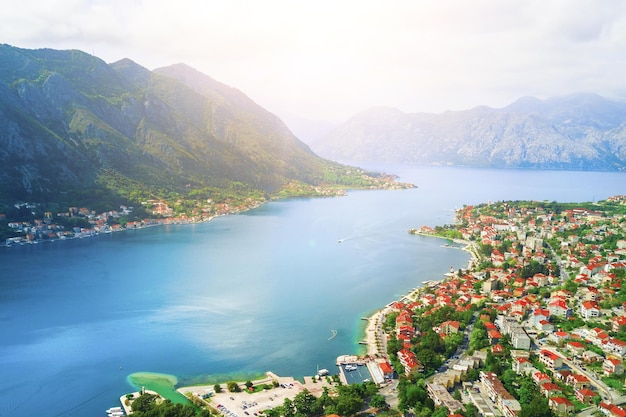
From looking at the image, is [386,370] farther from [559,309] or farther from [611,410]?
[559,309]

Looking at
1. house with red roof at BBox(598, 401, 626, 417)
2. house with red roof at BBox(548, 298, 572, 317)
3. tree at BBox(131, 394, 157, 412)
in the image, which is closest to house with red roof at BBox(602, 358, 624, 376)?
house with red roof at BBox(598, 401, 626, 417)

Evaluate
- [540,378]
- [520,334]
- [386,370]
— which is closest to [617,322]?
[520,334]

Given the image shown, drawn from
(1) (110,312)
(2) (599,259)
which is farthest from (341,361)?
(2) (599,259)

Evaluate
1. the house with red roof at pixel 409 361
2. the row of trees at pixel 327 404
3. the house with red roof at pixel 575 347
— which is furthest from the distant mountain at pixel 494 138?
the row of trees at pixel 327 404

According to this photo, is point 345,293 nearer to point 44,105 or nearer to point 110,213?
point 110,213

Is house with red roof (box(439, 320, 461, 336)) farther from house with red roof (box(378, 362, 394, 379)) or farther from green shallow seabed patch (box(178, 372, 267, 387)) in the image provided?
green shallow seabed patch (box(178, 372, 267, 387))

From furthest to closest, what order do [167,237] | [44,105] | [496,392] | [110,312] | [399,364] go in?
[44,105], [167,237], [110,312], [399,364], [496,392]
